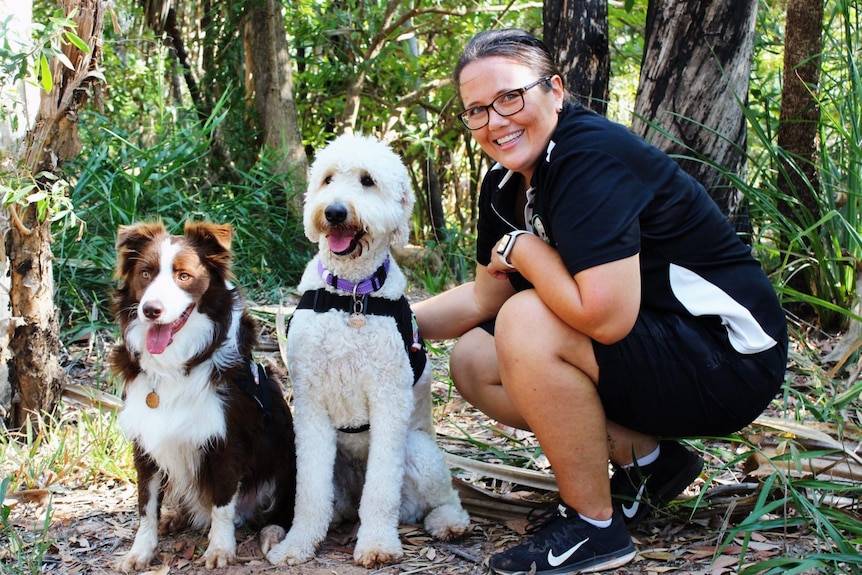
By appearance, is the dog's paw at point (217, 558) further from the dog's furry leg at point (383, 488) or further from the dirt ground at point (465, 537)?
the dog's furry leg at point (383, 488)

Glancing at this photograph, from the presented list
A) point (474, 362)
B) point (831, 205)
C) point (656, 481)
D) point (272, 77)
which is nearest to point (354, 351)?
point (474, 362)

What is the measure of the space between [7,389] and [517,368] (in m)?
2.35

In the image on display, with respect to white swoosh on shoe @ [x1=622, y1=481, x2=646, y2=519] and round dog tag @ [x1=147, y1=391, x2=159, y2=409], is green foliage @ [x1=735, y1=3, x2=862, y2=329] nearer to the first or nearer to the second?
white swoosh on shoe @ [x1=622, y1=481, x2=646, y2=519]

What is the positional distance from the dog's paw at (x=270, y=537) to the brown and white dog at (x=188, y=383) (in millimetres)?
115

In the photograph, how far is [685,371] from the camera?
7.99 ft

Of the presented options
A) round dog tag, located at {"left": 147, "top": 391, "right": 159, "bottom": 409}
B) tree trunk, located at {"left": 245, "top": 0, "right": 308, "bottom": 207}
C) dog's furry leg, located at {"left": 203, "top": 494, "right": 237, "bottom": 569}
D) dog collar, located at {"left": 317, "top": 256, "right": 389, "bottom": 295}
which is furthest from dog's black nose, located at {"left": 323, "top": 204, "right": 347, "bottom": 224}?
tree trunk, located at {"left": 245, "top": 0, "right": 308, "bottom": 207}

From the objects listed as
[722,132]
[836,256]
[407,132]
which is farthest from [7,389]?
[407,132]

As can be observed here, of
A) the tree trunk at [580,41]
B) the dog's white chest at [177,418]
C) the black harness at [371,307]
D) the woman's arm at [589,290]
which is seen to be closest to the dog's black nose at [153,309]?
the dog's white chest at [177,418]

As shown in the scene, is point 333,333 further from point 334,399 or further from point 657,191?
point 657,191

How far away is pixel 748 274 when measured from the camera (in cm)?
250

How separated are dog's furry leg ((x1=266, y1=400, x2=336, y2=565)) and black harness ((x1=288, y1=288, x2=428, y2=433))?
0.14m

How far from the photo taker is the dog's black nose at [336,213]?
2.57 m

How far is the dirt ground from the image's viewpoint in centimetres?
251

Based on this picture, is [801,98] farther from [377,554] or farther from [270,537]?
[270,537]
